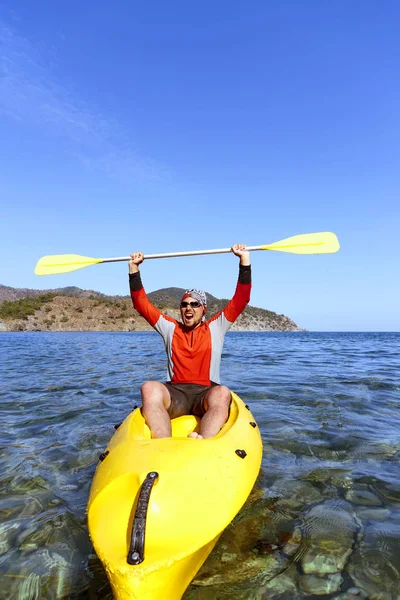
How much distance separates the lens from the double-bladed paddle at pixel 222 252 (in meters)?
5.17

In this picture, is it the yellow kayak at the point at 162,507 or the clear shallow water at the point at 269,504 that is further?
the clear shallow water at the point at 269,504

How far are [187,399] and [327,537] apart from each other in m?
1.73

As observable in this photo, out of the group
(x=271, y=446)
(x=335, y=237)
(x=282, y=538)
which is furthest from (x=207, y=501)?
(x=335, y=237)

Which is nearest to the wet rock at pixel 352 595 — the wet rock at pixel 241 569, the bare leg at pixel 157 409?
the wet rock at pixel 241 569

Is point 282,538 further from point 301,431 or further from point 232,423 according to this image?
point 301,431

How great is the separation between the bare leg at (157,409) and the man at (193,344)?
0.04 ft

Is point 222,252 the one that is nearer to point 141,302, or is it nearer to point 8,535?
point 141,302

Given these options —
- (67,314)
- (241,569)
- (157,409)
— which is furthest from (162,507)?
(67,314)

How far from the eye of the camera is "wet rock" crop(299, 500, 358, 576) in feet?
7.95

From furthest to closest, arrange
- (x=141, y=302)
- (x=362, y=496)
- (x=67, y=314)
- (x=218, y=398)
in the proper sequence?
(x=67, y=314)
(x=141, y=302)
(x=218, y=398)
(x=362, y=496)

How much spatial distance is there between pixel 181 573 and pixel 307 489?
1.85m

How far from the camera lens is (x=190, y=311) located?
421 cm

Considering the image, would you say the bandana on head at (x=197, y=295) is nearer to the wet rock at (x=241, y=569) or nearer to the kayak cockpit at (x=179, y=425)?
the kayak cockpit at (x=179, y=425)

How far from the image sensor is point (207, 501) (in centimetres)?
230
